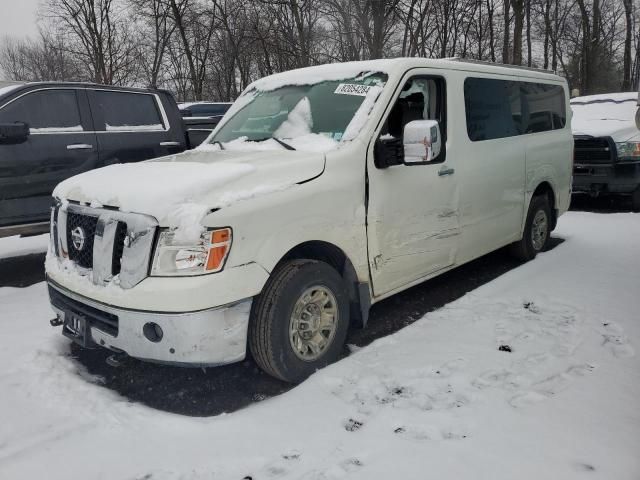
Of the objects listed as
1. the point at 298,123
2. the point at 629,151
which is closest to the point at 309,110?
the point at 298,123

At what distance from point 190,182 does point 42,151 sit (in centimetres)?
357

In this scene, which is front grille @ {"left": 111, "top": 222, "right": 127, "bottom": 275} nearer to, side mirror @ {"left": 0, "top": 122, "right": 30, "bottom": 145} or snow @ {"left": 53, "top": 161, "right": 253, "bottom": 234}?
snow @ {"left": 53, "top": 161, "right": 253, "bottom": 234}

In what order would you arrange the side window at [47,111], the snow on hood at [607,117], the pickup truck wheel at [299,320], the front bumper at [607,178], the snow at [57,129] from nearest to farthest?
1. the pickup truck wheel at [299,320]
2. the side window at [47,111]
3. the snow at [57,129]
4. the front bumper at [607,178]
5. the snow on hood at [607,117]

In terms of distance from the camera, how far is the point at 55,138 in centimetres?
561

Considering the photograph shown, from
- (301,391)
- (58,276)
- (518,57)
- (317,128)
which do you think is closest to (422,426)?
(301,391)

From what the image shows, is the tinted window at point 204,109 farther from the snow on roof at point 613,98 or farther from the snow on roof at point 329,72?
the snow on roof at point 329,72

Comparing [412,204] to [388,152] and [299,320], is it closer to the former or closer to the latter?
[388,152]

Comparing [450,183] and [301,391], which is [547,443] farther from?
[450,183]

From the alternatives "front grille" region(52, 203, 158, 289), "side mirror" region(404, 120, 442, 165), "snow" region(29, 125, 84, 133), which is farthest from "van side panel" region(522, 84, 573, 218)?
"snow" region(29, 125, 84, 133)

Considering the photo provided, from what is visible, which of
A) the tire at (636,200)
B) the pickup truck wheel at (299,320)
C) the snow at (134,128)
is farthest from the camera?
the tire at (636,200)

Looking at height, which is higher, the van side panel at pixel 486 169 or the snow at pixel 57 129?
the snow at pixel 57 129

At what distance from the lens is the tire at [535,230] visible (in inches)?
220

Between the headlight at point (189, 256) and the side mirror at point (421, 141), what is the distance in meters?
1.44

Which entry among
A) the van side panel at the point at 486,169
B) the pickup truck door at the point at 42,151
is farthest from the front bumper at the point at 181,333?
the pickup truck door at the point at 42,151
